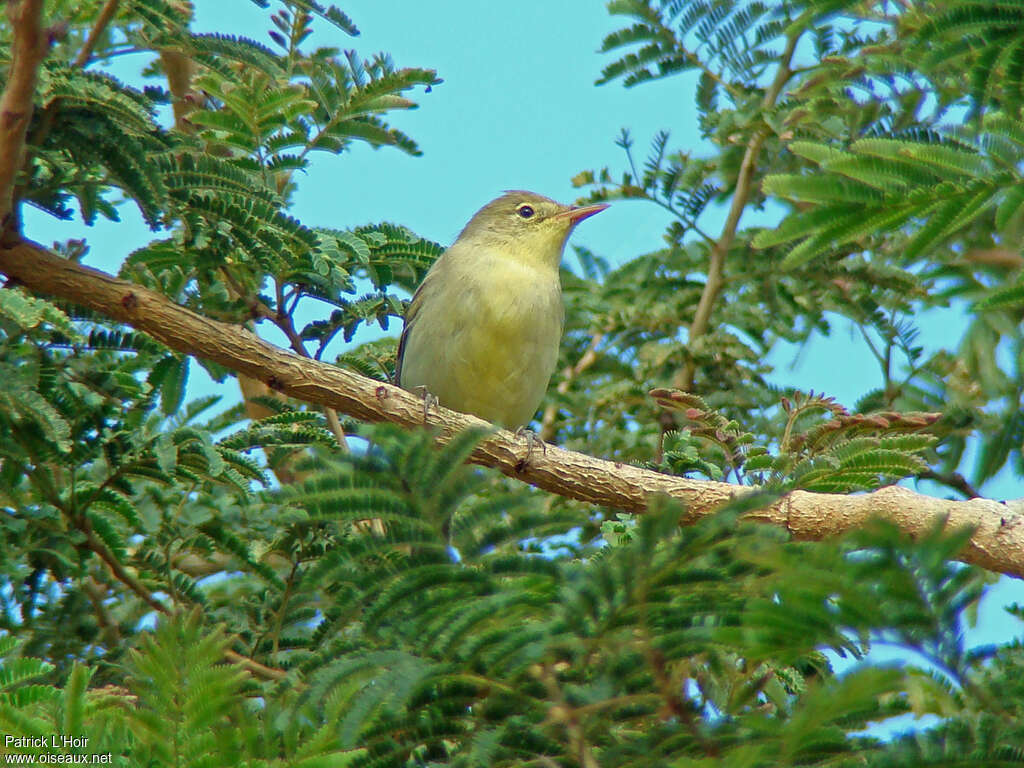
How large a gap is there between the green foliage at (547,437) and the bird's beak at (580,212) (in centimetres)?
38

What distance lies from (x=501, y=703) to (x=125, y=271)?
3.12 metres

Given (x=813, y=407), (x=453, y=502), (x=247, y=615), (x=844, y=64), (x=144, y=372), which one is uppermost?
(x=844, y=64)

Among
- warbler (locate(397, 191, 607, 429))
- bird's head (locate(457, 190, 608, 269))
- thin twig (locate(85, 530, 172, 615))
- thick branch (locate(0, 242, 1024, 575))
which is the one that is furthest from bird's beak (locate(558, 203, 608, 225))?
Answer: thin twig (locate(85, 530, 172, 615))

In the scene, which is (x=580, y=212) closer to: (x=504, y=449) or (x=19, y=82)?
(x=504, y=449)

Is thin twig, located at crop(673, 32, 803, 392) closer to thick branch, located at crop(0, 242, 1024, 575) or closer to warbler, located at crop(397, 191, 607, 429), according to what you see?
warbler, located at crop(397, 191, 607, 429)

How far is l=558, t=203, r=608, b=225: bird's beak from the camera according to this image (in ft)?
22.3

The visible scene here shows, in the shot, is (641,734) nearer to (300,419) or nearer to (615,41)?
(300,419)

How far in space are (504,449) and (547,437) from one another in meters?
2.42

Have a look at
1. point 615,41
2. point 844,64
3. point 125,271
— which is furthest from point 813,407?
point 125,271

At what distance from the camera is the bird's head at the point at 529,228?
6816 mm

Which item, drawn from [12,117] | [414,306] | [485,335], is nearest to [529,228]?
[414,306]

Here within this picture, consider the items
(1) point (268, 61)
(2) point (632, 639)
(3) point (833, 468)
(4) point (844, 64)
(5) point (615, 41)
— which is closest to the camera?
(2) point (632, 639)

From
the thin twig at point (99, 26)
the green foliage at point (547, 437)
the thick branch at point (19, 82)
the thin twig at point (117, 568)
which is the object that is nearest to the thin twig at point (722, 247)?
the green foliage at point (547, 437)

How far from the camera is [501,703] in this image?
250cm
